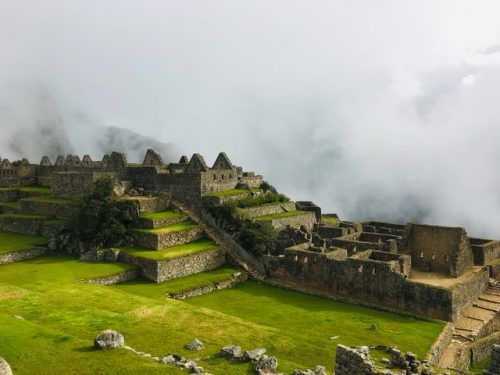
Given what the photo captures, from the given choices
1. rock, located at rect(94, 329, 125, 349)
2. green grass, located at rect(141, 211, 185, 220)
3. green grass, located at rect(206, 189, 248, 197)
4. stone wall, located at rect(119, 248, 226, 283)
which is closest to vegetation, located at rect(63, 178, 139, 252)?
green grass, located at rect(141, 211, 185, 220)

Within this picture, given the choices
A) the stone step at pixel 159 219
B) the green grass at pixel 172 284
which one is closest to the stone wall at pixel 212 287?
the green grass at pixel 172 284

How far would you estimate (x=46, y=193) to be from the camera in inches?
2099

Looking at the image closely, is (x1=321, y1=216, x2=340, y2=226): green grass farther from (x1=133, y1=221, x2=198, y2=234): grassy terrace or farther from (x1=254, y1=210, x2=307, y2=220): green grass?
(x1=133, y1=221, x2=198, y2=234): grassy terrace

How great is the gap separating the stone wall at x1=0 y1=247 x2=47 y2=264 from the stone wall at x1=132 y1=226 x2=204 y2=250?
8089mm

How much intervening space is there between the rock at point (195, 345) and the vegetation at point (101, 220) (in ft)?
67.0

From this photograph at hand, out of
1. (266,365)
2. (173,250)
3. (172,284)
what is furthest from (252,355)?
(173,250)

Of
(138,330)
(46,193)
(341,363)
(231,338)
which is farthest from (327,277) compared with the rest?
(46,193)

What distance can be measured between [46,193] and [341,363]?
48.1 m

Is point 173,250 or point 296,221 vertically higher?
point 296,221

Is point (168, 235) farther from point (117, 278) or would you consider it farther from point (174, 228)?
point (117, 278)

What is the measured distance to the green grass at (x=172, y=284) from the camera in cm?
3087

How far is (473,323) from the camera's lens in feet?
94.9

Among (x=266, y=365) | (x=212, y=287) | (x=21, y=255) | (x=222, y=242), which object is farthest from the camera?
(x=222, y=242)

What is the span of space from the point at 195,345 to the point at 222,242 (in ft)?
69.0
